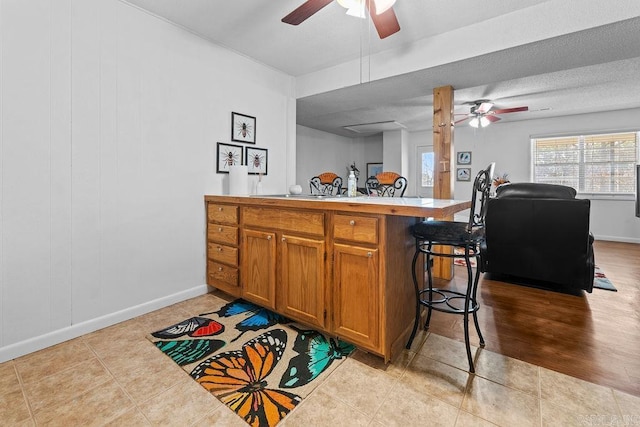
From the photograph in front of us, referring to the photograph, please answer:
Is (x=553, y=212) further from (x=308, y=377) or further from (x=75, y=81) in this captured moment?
(x=75, y=81)

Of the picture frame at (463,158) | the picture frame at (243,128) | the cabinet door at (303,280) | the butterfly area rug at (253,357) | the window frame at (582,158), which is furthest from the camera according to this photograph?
the picture frame at (463,158)

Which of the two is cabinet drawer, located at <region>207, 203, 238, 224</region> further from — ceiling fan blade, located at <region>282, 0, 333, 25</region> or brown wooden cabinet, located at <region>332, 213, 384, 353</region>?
ceiling fan blade, located at <region>282, 0, 333, 25</region>

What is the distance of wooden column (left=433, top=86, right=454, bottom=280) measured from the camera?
3.49 meters

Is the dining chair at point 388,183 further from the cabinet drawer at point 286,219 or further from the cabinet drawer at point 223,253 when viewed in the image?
the cabinet drawer at point 223,253

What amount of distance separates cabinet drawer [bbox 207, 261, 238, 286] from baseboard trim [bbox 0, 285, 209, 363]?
19cm

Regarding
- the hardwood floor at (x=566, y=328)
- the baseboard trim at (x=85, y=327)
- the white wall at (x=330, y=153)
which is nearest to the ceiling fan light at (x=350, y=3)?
the hardwood floor at (x=566, y=328)

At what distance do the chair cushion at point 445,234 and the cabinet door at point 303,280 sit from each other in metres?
0.63

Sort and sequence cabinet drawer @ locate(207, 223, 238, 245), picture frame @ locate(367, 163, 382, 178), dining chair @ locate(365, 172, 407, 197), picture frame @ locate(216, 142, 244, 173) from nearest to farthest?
cabinet drawer @ locate(207, 223, 238, 245)
picture frame @ locate(216, 142, 244, 173)
dining chair @ locate(365, 172, 407, 197)
picture frame @ locate(367, 163, 382, 178)

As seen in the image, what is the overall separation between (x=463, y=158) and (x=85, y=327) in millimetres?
7417

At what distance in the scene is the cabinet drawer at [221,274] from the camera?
269 cm

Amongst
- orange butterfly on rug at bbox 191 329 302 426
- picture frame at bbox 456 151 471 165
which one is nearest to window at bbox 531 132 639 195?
picture frame at bbox 456 151 471 165

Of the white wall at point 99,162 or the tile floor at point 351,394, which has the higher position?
the white wall at point 99,162

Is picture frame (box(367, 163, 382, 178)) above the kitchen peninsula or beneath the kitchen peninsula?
above

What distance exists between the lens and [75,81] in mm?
2119
